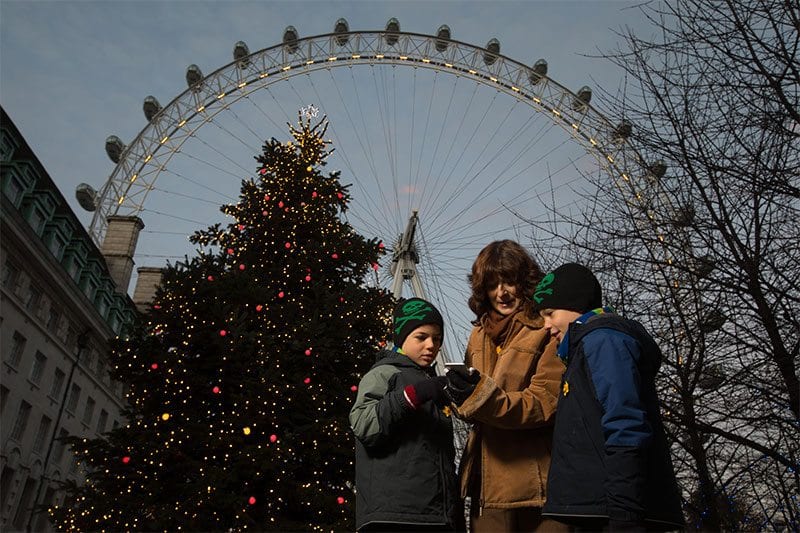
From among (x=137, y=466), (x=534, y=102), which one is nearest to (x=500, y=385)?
(x=137, y=466)

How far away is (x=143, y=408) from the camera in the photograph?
9133 millimetres

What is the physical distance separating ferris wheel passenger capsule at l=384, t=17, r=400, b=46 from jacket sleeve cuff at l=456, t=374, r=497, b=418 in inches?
921

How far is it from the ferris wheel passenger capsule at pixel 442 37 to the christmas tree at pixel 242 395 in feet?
50.3

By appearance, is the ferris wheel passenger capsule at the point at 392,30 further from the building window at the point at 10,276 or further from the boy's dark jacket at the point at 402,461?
the boy's dark jacket at the point at 402,461

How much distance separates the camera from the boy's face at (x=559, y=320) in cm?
257

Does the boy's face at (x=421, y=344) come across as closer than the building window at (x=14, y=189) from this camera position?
Yes

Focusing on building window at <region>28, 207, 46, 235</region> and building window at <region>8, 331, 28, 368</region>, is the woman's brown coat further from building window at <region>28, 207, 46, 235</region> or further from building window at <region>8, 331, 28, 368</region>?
building window at <region>28, 207, 46, 235</region>

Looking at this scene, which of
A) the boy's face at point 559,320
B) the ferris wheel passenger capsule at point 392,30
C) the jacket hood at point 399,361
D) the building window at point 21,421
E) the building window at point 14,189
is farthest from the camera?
the ferris wheel passenger capsule at point 392,30

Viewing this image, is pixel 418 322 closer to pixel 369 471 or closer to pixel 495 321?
pixel 495 321

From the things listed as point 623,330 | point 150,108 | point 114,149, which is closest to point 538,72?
point 150,108

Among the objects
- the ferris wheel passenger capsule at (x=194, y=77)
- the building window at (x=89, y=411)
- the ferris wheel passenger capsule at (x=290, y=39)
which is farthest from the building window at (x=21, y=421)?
the ferris wheel passenger capsule at (x=290, y=39)

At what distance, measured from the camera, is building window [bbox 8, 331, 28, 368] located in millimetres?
22644

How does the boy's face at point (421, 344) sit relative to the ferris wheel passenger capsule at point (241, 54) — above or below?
below

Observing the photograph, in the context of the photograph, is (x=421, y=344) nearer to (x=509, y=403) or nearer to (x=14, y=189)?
(x=509, y=403)
